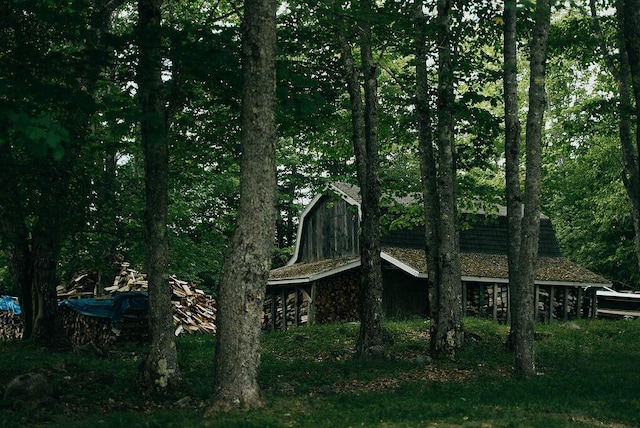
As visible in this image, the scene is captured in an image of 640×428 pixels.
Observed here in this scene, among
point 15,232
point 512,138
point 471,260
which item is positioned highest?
point 512,138

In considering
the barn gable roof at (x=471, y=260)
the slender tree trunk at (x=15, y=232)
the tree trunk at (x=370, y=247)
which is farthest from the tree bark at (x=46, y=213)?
the barn gable roof at (x=471, y=260)

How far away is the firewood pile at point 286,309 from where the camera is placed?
36281mm

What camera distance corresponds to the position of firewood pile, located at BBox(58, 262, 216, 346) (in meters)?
27.0

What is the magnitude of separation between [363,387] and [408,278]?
64.3 feet

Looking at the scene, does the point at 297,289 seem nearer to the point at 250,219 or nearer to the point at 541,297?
the point at 541,297

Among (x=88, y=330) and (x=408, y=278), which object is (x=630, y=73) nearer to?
(x=408, y=278)

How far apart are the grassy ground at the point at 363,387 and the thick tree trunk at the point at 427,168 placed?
2067 mm

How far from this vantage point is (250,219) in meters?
11.0

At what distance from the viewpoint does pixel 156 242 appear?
1395 cm

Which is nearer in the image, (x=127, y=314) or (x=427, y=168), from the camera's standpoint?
(x=427, y=168)

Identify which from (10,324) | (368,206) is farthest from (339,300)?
(10,324)

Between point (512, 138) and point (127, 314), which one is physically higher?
point (512, 138)

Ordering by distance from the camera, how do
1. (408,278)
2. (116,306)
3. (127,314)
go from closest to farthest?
1. (116,306)
2. (127,314)
3. (408,278)

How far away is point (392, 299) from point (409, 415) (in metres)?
23.4
